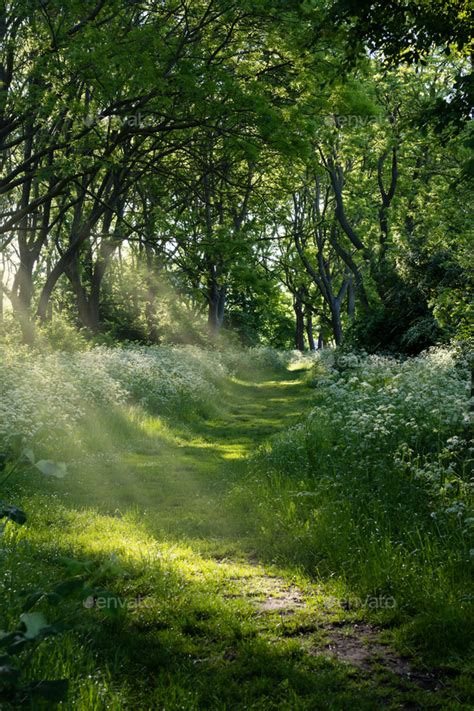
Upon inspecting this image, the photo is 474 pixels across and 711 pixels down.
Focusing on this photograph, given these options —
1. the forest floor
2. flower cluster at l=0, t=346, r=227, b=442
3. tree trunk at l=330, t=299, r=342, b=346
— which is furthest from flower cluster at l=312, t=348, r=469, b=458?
tree trunk at l=330, t=299, r=342, b=346

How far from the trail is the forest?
2 centimetres

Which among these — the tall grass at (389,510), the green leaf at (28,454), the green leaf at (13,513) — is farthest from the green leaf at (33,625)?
the tall grass at (389,510)

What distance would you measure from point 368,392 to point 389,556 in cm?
625

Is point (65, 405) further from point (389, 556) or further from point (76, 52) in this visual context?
point (389, 556)

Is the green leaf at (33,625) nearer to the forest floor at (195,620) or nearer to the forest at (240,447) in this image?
the forest at (240,447)

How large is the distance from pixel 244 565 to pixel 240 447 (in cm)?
635

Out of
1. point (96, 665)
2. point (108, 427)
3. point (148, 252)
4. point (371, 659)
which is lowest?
point (371, 659)

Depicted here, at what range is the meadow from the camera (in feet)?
12.7

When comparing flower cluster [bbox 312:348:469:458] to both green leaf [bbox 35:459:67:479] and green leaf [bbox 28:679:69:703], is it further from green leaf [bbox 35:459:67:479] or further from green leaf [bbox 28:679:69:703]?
green leaf [bbox 28:679:69:703]

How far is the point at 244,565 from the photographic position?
6363 millimetres

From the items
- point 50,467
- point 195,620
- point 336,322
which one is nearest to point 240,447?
point 195,620

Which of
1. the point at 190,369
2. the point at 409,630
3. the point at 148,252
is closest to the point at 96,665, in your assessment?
the point at 409,630

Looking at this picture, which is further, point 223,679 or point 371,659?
point 371,659

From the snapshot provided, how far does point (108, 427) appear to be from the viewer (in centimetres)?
1241
